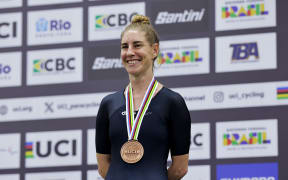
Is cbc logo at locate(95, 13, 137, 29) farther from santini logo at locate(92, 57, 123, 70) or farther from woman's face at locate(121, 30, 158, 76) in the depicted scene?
woman's face at locate(121, 30, 158, 76)

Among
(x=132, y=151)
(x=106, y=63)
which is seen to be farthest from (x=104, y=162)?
(x=106, y=63)

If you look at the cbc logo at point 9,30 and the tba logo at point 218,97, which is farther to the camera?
the cbc logo at point 9,30

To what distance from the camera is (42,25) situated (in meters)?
5.86

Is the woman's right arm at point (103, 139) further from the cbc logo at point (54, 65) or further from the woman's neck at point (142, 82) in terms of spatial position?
the cbc logo at point (54, 65)

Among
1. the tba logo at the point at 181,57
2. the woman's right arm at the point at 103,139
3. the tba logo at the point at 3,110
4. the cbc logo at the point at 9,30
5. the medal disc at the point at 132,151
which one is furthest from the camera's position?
the cbc logo at the point at 9,30

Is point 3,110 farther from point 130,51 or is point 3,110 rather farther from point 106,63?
point 130,51

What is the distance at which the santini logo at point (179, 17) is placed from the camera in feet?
17.8

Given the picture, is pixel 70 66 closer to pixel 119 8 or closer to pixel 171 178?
pixel 119 8

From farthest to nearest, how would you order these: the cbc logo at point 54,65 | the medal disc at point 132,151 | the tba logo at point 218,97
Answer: the cbc logo at point 54,65 < the tba logo at point 218,97 < the medal disc at point 132,151

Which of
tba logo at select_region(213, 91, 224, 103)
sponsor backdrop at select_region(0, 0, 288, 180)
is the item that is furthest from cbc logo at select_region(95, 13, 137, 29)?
tba logo at select_region(213, 91, 224, 103)

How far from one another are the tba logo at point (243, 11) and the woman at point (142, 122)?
118 inches

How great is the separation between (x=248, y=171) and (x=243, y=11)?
1529 millimetres

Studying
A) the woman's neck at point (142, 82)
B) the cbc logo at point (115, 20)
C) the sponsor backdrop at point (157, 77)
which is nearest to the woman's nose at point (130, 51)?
the woman's neck at point (142, 82)

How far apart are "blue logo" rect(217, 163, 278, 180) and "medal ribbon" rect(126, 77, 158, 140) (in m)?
2.93
